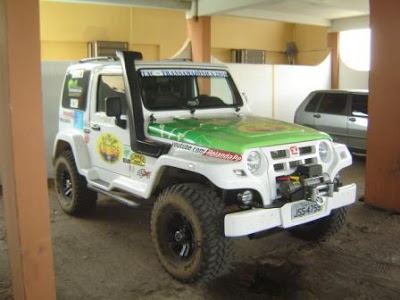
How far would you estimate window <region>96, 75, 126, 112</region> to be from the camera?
16.8ft

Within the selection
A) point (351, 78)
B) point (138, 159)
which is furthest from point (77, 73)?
point (351, 78)

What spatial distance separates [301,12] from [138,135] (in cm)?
895

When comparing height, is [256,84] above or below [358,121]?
above

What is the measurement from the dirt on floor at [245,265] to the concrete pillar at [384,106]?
508 millimetres

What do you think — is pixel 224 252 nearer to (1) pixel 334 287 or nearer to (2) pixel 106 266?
(1) pixel 334 287

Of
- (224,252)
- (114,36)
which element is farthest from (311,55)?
(224,252)

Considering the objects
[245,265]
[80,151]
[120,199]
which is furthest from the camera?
[80,151]

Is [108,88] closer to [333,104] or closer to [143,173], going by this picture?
[143,173]

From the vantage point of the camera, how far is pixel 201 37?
10.3m

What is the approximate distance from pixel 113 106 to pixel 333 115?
20.4ft

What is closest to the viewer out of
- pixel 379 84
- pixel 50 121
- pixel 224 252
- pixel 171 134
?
pixel 224 252

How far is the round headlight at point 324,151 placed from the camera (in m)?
4.36

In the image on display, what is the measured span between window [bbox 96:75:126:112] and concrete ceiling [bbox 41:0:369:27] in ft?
13.2

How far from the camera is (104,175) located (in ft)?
17.5
